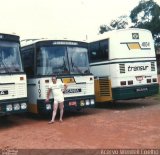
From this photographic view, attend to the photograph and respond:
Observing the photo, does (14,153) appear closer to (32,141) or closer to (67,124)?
(32,141)

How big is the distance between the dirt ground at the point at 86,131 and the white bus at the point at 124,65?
134 cm

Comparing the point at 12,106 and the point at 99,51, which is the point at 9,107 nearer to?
the point at 12,106

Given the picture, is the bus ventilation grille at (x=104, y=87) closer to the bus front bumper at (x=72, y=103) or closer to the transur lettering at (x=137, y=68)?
the transur lettering at (x=137, y=68)

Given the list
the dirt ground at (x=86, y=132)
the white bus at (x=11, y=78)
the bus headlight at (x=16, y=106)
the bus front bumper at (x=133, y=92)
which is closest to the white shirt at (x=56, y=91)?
the dirt ground at (x=86, y=132)

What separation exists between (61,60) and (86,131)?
343 cm

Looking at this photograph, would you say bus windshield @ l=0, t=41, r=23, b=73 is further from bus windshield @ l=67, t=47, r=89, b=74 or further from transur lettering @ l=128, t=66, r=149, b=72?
transur lettering @ l=128, t=66, r=149, b=72

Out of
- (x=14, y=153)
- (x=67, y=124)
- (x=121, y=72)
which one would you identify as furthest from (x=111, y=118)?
(x=14, y=153)

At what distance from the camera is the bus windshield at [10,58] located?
38.3ft

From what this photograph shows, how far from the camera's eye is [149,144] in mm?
8367

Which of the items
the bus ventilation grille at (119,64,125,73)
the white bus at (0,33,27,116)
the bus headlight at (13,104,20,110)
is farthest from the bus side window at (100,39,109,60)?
the bus headlight at (13,104,20,110)

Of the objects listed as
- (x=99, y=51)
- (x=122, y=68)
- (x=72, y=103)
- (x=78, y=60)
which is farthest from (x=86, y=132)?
(x=99, y=51)

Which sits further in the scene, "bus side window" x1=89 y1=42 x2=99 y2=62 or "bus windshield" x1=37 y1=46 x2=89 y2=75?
"bus side window" x1=89 y1=42 x2=99 y2=62

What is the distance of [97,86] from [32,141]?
6380 mm

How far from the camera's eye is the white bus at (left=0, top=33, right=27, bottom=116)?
11500 mm
